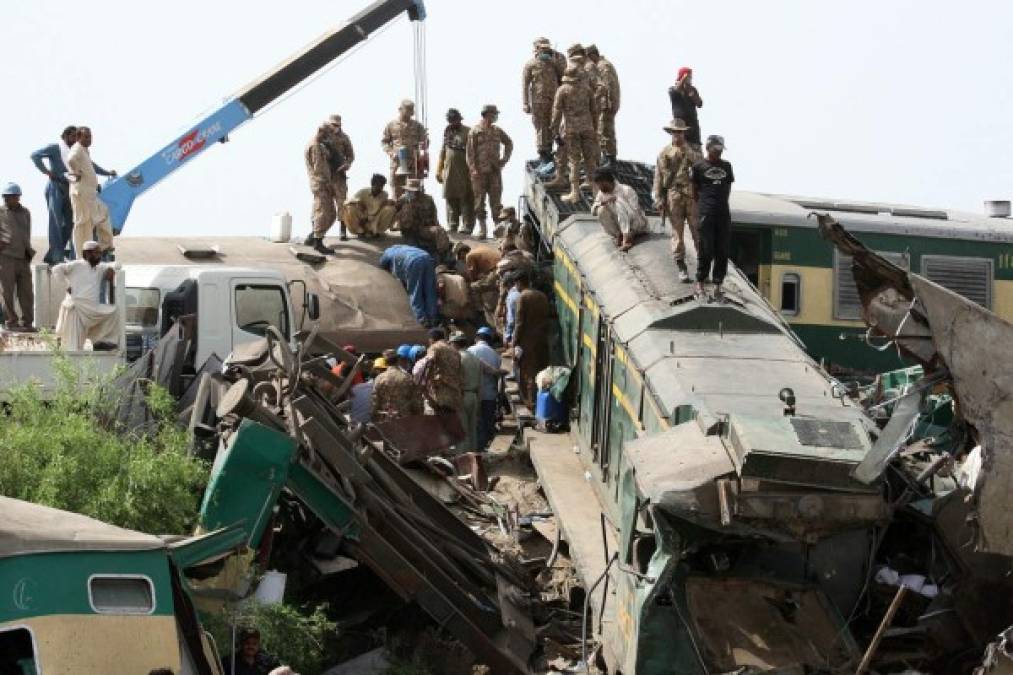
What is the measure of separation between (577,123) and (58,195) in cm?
658

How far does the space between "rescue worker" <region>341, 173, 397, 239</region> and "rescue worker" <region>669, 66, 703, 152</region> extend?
4552mm

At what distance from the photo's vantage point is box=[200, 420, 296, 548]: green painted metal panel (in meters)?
13.3

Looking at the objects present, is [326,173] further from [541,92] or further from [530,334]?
[530,334]

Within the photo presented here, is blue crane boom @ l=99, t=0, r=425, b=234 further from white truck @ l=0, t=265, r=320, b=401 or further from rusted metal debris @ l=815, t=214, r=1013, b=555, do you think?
rusted metal debris @ l=815, t=214, r=1013, b=555

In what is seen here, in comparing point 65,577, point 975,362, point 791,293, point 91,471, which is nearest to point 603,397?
point 791,293

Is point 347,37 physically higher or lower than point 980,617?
higher

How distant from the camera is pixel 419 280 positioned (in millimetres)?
23203

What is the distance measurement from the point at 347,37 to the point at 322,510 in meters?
13.0

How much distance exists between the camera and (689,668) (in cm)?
1192

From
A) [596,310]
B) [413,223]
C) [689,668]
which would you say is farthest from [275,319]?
[689,668]

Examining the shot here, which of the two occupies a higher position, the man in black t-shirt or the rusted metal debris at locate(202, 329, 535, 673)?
the man in black t-shirt

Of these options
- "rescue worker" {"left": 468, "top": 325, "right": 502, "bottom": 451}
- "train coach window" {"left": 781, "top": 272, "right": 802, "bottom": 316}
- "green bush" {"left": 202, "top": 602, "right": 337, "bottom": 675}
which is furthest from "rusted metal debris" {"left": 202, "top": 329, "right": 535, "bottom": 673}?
"train coach window" {"left": 781, "top": 272, "right": 802, "bottom": 316}

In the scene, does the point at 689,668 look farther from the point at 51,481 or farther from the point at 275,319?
the point at 275,319

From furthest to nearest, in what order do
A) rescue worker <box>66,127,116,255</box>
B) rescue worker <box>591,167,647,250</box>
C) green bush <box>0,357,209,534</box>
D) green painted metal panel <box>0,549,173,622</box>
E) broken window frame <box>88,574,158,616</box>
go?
rescue worker <box>66,127,116,255</box>, rescue worker <box>591,167,647,250</box>, green bush <box>0,357,209,534</box>, broken window frame <box>88,574,158,616</box>, green painted metal panel <box>0,549,173,622</box>
